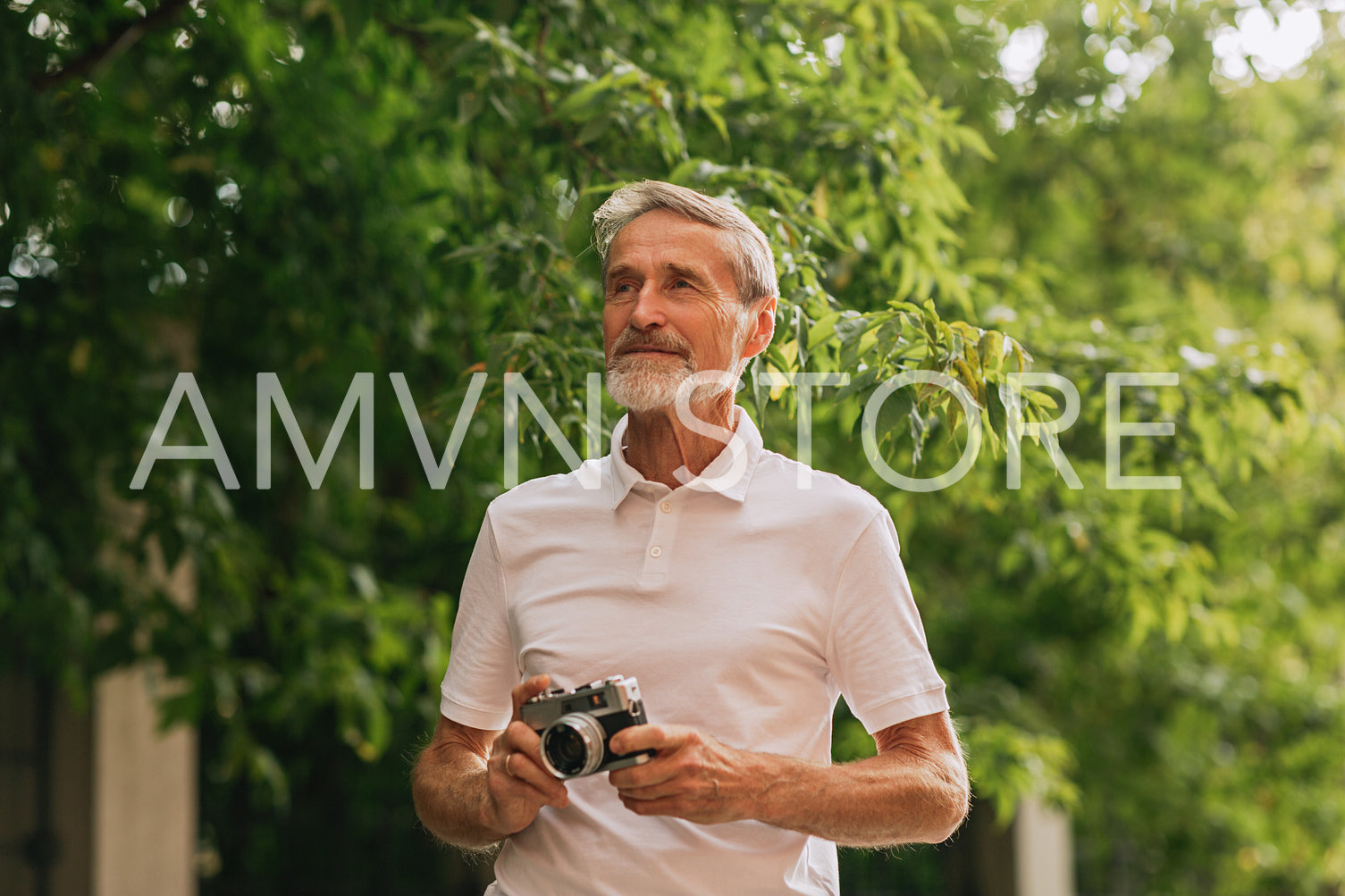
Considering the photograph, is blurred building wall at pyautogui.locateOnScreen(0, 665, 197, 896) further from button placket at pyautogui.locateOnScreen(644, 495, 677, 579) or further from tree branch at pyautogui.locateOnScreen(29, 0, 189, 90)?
button placket at pyautogui.locateOnScreen(644, 495, 677, 579)

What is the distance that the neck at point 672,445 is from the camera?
6.44 ft

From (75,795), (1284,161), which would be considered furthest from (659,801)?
(1284,161)

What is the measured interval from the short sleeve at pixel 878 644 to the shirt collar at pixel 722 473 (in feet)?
0.67

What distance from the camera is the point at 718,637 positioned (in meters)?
1.77

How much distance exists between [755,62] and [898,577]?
212 centimetres

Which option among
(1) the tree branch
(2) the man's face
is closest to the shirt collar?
(2) the man's face

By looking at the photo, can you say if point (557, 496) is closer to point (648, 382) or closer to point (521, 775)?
point (648, 382)

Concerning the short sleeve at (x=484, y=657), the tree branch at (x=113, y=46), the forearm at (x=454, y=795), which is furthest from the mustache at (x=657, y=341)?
the tree branch at (x=113, y=46)

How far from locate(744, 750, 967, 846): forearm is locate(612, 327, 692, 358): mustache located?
60 cm

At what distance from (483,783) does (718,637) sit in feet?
1.34

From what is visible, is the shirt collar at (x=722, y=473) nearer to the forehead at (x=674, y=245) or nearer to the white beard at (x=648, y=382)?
the white beard at (x=648, y=382)

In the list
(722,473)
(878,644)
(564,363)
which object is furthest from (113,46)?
(878,644)

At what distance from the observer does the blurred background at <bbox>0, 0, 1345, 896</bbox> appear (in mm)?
3006

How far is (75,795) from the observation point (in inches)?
211
